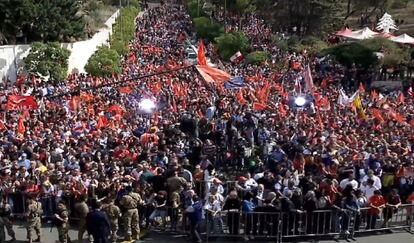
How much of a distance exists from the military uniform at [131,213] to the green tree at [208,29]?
4207 cm

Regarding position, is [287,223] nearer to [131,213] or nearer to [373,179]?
[373,179]

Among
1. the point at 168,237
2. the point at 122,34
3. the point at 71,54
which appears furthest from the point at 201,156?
the point at 122,34

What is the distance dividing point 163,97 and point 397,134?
31.6 feet

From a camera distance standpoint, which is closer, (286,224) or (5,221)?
(5,221)

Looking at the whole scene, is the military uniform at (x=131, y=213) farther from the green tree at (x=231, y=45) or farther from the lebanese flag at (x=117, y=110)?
the green tree at (x=231, y=45)

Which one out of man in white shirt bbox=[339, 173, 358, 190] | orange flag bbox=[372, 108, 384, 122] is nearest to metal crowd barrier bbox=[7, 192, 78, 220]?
man in white shirt bbox=[339, 173, 358, 190]

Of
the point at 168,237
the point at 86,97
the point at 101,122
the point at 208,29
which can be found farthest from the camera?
the point at 208,29

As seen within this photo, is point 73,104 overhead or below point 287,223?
overhead

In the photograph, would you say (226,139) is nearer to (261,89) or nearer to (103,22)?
(261,89)

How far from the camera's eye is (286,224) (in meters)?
13.8

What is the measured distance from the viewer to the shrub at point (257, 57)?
1606 inches

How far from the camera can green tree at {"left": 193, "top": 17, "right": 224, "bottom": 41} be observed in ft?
182

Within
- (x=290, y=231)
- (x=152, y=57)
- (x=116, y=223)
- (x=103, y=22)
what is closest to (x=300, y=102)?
(x=290, y=231)

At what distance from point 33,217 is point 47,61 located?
19.8 metres
